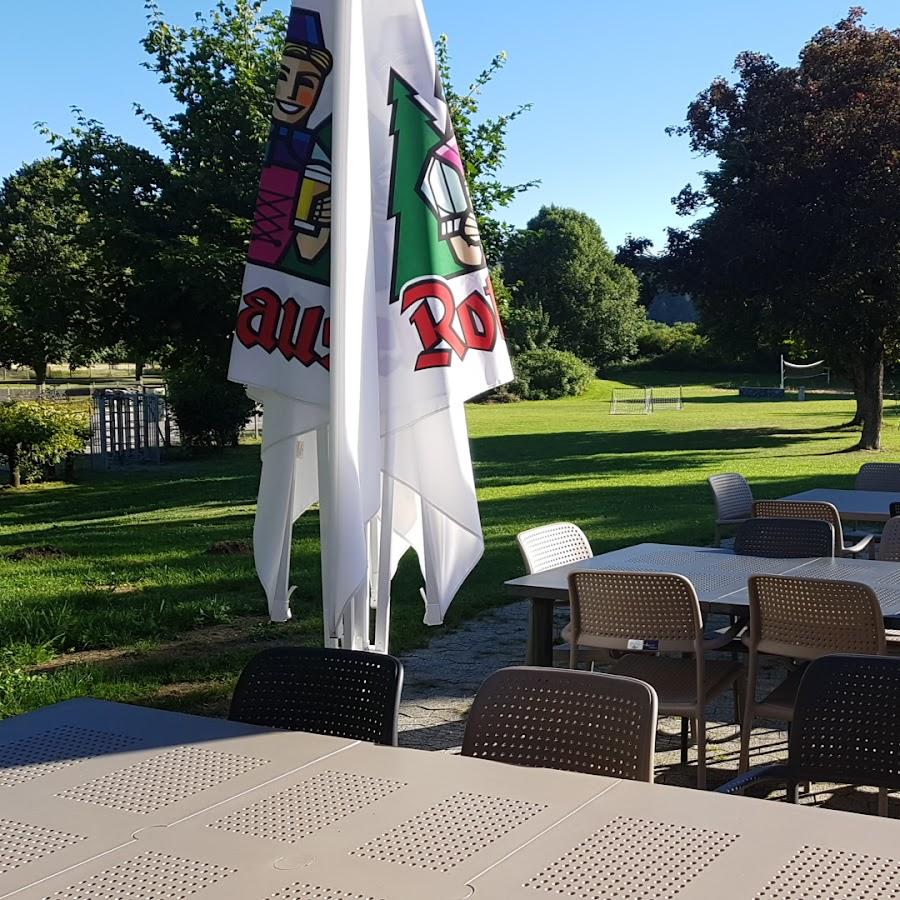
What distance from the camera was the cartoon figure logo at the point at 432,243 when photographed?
371 centimetres

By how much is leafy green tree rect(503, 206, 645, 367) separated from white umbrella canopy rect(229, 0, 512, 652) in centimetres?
6227

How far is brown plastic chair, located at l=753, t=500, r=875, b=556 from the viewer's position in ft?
23.9

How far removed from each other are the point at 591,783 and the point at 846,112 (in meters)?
19.9

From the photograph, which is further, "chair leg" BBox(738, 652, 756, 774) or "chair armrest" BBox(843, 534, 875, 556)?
"chair armrest" BBox(843, 534, 875, 556)

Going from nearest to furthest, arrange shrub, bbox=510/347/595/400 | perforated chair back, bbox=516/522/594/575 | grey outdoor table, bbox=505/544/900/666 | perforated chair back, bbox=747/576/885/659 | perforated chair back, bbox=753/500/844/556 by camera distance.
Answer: perforated chair back, bbox=747/576/885/659, grey outdoor table, bbox=505/544/900/666, perforated chair back, bbox=516/522/594/575, perforated chair back, bbox=753/500/844/556, shrub, bbox=510/347/595/400

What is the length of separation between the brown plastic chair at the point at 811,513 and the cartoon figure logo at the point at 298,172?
4389 mm

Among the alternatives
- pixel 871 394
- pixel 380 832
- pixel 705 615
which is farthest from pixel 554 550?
pixel 871 394

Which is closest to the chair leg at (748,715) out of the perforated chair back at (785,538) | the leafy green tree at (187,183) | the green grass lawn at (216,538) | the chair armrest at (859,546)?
the perforated chair back at (785,538)

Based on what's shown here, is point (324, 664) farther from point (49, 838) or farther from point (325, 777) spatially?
point (49, 838)

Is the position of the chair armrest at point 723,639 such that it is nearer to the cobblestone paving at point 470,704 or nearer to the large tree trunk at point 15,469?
the cobblestone paving at point 470,704

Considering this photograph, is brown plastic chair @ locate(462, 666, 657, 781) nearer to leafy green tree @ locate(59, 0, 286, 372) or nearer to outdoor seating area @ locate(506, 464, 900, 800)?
outdoor seating area @ locate(506, 464, 900, 800)

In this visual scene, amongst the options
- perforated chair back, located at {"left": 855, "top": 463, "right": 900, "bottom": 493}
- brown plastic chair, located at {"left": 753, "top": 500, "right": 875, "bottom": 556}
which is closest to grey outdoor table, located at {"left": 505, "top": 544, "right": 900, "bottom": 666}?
brown plastic chair, located at {"left": 753, "top": 500, "right": 875, "bottom": 556}

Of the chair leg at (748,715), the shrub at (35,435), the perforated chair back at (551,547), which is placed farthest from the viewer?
the shrub at (35,435)

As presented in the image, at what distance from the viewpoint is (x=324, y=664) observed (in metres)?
3.42
